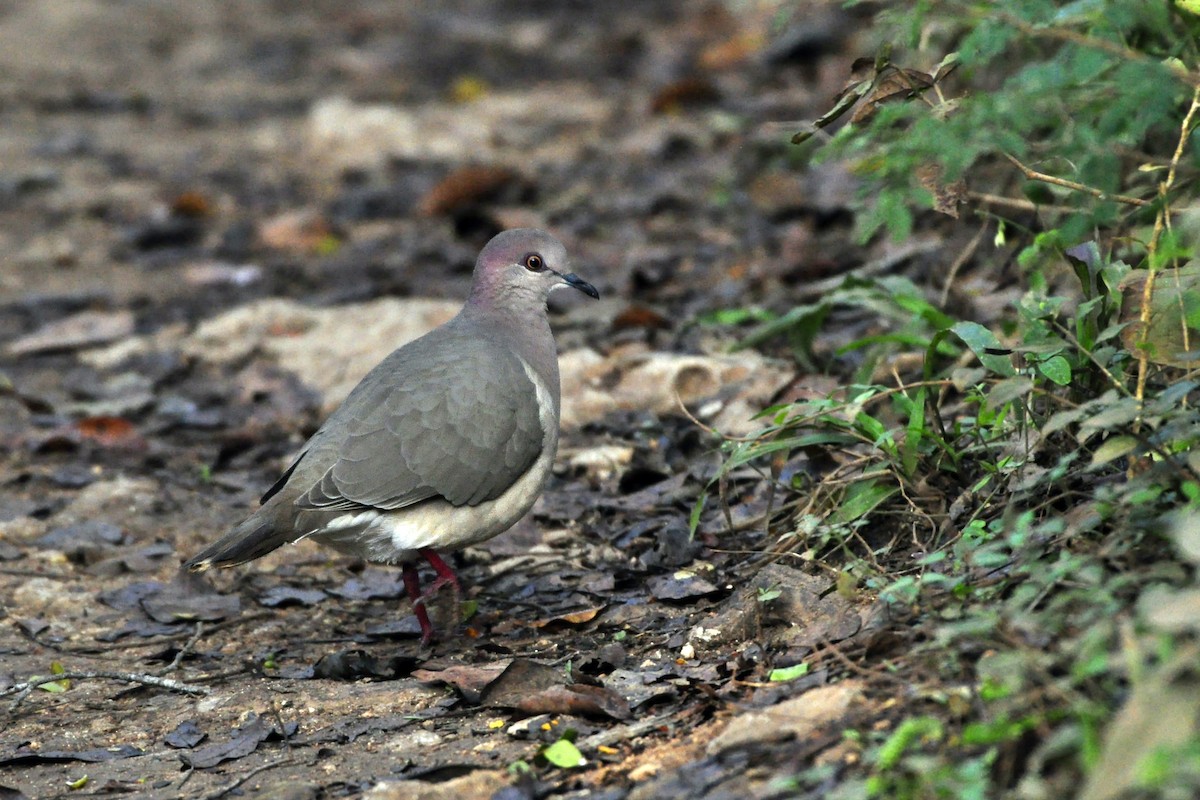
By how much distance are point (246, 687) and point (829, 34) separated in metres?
7.80

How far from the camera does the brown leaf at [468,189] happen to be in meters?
8.74

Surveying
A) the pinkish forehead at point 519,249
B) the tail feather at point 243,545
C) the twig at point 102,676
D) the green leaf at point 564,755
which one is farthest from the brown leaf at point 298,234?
the green leaf at point 564,755

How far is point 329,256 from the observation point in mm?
8609

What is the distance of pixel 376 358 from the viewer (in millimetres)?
6562

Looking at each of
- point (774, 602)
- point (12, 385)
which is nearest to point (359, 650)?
point (774, 602)

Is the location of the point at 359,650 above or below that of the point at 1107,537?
below

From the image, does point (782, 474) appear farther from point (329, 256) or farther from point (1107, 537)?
point (329, 256)

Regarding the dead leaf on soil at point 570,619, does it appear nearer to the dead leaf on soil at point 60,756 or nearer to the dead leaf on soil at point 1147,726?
the dead leaf on soil at point 60,756

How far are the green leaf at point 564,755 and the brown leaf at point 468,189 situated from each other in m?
5.81

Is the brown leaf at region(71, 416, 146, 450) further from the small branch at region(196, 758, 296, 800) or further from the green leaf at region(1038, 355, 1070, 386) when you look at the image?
the green leaf at region(1038, 355, 1070, 386)

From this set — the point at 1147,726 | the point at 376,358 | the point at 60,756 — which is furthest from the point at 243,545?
the point at 1147,726

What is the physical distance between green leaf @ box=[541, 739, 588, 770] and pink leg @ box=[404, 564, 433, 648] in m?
1.20

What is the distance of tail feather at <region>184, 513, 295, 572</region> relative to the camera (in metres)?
4.27

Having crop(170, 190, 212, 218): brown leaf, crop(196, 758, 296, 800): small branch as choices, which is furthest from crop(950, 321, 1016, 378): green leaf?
crop(170, 190, 212, 218): brown leaf
